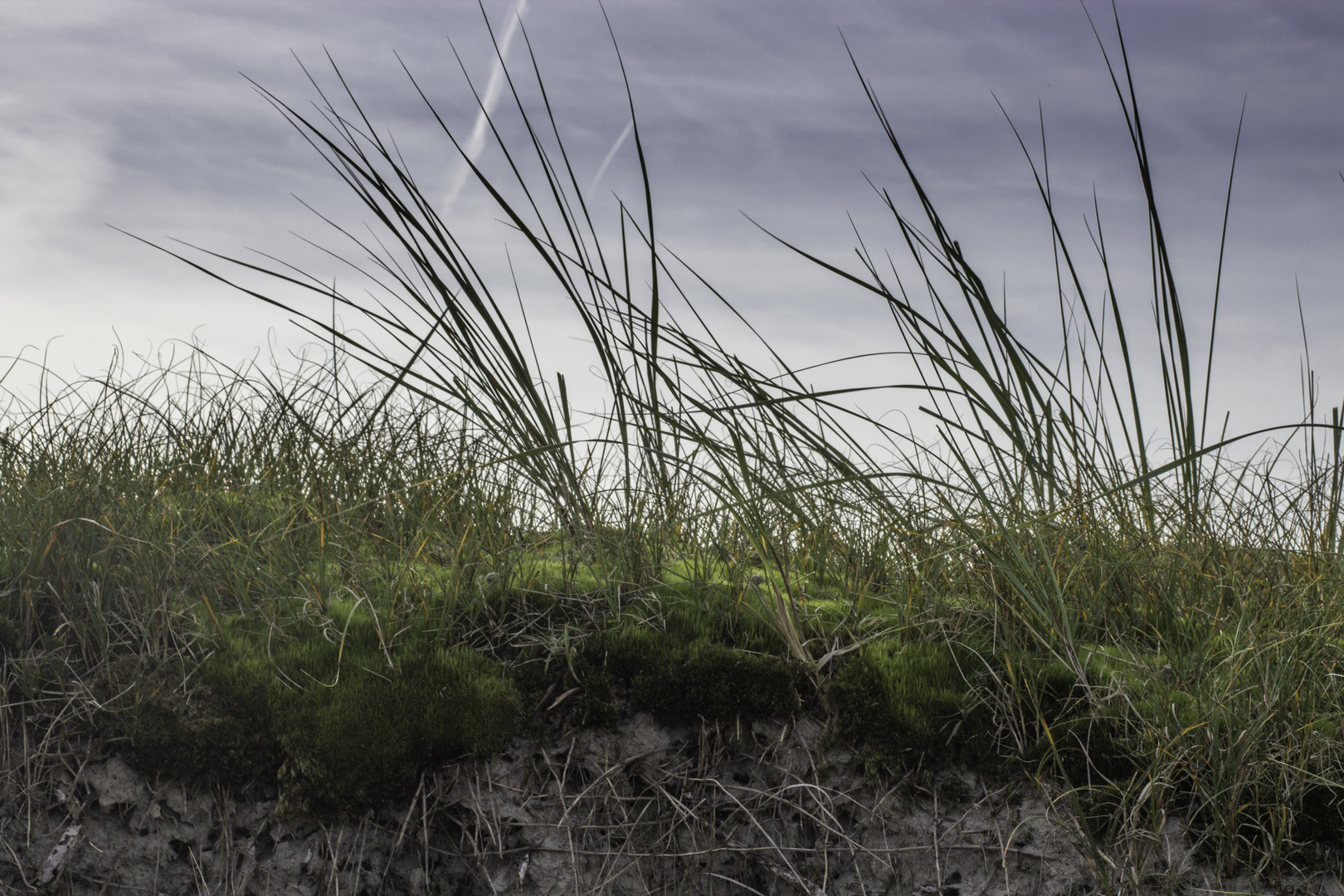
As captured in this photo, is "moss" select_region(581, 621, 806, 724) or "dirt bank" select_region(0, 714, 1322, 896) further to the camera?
"moss" select_region(581, 621, 806, 724)

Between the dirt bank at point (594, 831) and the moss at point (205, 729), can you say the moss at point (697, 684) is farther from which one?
the moss at point (205, 729)

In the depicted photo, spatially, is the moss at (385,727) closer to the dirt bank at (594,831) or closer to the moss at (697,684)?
the dirt bank at (594,831)

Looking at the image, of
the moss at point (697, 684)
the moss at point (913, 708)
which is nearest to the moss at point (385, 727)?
the moss at point (697, 684)

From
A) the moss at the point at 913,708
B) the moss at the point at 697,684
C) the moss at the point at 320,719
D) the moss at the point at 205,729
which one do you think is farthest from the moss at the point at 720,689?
the moss at the point at 205,729

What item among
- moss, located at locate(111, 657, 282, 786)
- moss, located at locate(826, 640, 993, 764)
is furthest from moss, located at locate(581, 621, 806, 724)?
moss, located at locate(111, 657, 282, 786)

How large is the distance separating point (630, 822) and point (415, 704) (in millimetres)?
534

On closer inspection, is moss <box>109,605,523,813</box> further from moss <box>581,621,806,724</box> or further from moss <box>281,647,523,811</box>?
moss <box>581,621,806,724</box>

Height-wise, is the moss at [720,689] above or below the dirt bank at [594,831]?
above

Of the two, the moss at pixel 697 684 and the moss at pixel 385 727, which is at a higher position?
the moss at pixel 697 684

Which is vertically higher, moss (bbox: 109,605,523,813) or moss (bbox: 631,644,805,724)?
moss (bbox: 631,644,805,724)

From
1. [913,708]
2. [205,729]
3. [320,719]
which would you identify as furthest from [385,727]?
[913,708]

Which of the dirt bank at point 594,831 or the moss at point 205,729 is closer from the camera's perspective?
the dirt bank at point 594,831

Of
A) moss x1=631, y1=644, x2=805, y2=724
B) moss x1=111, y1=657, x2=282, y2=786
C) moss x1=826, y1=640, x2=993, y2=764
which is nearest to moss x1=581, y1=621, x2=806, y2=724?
moss x1=631, y1=644, x2=805, y2=724

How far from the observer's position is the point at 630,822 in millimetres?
1772
